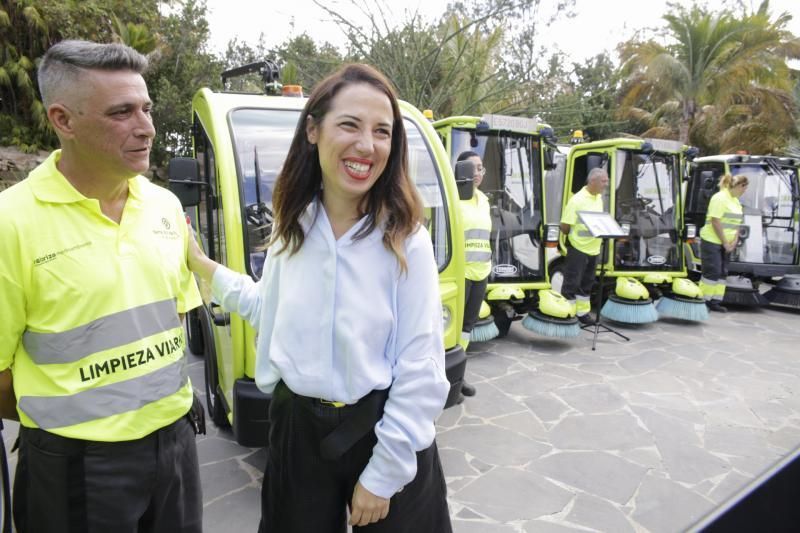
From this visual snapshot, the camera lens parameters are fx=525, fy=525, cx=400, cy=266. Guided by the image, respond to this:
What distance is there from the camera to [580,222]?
21.9ft

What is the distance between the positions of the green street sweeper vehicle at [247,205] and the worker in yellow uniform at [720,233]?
605 cm

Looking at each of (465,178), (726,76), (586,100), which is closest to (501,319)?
(465,178)

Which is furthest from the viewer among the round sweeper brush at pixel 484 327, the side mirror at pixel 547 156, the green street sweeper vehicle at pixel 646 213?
the green street sweeper vehicle at pixel 646 213

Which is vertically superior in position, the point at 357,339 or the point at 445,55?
the point at 445,55

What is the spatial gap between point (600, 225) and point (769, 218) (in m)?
4.56

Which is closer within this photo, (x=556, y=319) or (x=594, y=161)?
(x=556, y=319)

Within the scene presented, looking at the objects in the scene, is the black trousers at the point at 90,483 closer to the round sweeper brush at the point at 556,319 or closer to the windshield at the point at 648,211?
the round sweeper brush at the point at 556,319

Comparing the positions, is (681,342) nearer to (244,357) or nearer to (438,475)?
(244,357)

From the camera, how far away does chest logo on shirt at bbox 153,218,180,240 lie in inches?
68.6

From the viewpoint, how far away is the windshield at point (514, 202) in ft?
20.9

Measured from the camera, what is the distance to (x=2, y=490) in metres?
1.55

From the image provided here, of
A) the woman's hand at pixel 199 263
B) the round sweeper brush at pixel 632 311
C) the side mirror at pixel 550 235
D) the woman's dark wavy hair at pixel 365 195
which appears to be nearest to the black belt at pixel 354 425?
the woman's dark wavy hair at pixel 365 195

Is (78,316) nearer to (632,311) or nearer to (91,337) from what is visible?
(91,337)

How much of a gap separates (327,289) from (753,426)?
4.52 metres
